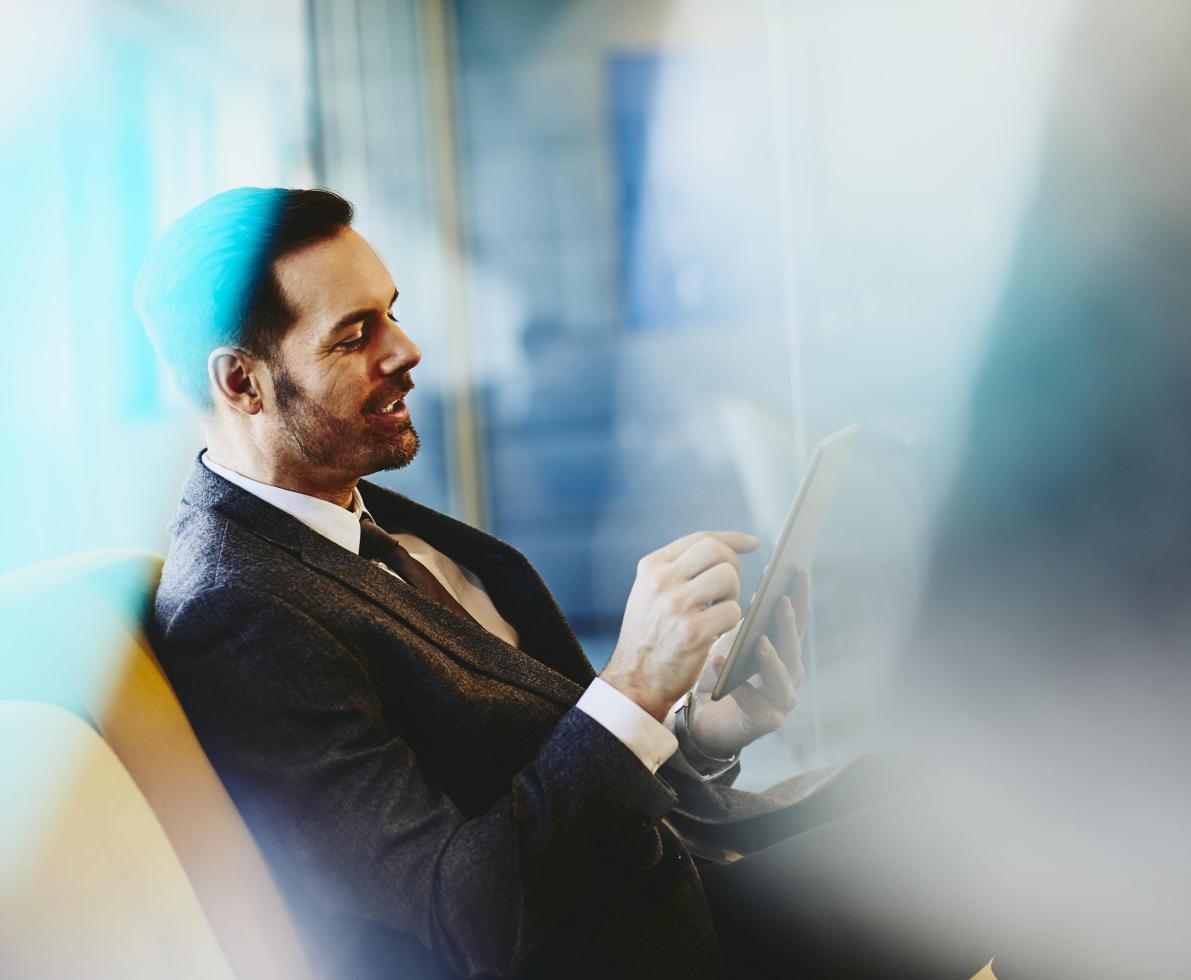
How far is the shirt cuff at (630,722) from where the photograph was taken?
0.86 metres

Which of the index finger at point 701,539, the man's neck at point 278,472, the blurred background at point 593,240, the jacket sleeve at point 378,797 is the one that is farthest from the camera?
the blurred background at point 593,240

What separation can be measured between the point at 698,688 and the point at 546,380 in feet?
8.66

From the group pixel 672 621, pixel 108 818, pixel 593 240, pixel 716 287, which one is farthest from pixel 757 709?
pixel 593 240

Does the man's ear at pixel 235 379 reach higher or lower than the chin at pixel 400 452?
higher

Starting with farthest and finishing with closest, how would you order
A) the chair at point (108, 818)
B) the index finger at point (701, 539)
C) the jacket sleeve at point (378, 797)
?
the index finger at point (701, 539), the jacket sleeve at point (378, 797), the chair at point (108, 818)

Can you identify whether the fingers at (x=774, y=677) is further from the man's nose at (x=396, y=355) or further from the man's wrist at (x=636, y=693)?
the man's nose at (x=396, y=355)

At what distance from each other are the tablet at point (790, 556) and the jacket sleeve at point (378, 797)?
0.20 metres

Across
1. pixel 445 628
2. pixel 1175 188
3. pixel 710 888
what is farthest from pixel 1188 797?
pixel 445 628

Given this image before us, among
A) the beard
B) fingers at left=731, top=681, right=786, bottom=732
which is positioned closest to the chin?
the beard

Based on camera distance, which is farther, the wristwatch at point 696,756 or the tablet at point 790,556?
the wristwatch at point 696,756

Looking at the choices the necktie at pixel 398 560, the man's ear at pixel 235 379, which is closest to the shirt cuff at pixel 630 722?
the necktie at pixel 398 560

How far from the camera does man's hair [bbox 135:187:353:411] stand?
1007 millimetres

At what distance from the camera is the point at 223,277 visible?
1007mm

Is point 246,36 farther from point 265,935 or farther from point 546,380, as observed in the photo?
point 265,935
